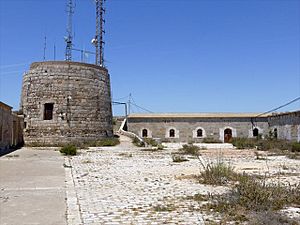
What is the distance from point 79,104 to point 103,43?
895 cm

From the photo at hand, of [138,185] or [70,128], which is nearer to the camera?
[138,185]

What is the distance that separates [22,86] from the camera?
25000 mm

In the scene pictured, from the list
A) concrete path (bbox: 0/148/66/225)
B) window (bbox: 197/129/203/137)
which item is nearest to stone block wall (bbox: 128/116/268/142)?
window (bbox: 197/129/203/137)

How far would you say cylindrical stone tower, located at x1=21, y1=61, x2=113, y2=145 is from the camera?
74.6ft

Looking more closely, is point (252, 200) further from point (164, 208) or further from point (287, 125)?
point (287, 125)

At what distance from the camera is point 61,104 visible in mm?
22781

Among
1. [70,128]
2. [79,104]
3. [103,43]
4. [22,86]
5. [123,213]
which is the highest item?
[103,43]

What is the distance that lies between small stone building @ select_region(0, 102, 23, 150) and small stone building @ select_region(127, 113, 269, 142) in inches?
566

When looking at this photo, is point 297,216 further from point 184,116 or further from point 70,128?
point 184,116

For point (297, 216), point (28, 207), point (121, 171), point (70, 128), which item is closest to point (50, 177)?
point (121, 171)

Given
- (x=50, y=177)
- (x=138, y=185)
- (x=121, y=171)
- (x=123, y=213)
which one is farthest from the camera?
(x=121, y=171)

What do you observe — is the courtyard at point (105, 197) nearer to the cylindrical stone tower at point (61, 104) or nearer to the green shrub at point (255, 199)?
the green shrub at point (255, 199)

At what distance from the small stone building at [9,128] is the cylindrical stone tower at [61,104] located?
1.58 ft

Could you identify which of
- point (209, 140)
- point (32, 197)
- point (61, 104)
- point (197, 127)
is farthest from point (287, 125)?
point (32, 197)
